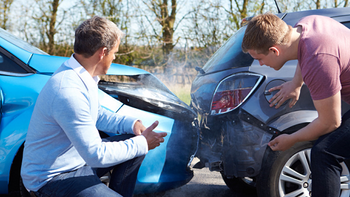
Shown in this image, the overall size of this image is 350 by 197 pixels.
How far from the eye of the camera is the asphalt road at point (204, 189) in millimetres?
2859

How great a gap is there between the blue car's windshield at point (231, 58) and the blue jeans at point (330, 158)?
850mm

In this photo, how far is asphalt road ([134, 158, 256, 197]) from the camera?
2.86 metres

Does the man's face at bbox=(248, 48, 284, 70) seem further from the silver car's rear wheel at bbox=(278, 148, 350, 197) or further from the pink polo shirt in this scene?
the silver car's rear wheel at bbox=(278, 148, 350, 197)

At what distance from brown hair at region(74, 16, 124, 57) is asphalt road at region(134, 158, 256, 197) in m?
1.68

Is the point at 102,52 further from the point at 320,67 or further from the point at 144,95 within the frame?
the point at 320,67

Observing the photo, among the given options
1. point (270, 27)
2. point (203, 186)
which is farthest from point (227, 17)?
point (270, 27)

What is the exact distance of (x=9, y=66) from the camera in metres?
2.19

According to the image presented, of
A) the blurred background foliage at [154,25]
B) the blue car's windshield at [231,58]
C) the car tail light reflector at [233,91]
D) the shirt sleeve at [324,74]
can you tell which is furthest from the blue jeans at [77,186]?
the blurred background foliage at [154,25]

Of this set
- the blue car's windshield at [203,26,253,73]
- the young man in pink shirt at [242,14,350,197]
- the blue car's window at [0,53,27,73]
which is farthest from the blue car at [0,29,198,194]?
the young man in pink shirt at [242,14,350,197]

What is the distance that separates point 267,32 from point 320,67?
0.34 metres

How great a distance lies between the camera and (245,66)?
2.32m

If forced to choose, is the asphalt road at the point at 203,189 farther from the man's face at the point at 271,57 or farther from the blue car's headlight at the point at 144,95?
the man's face at the point at 271,57

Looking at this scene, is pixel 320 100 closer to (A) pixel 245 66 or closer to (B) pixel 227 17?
(A) pixel 245 66

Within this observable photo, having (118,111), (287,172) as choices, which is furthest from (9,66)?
(287,172)
